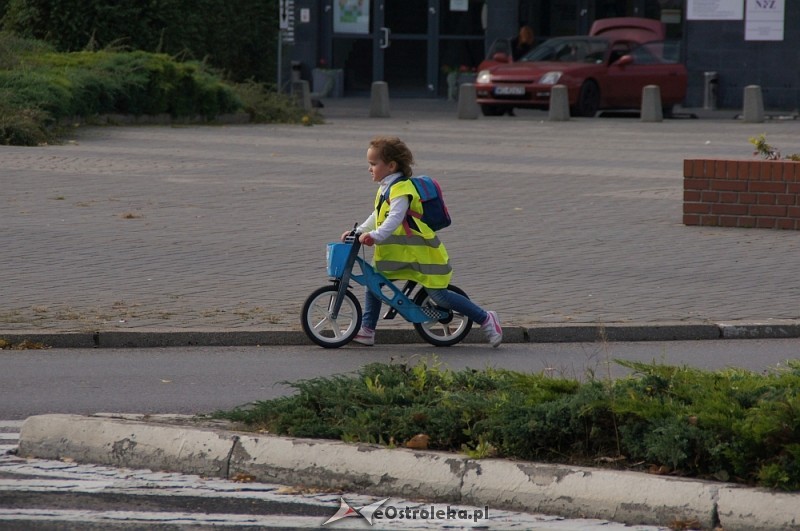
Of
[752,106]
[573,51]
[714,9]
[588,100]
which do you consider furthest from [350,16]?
[752,106]

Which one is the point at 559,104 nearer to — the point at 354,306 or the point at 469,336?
the point at 469,336

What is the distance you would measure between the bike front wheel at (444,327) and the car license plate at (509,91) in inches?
847

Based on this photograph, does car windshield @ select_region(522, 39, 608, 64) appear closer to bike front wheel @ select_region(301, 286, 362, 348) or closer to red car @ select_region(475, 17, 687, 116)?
red car @ select_region(475, 17, 687, 116)

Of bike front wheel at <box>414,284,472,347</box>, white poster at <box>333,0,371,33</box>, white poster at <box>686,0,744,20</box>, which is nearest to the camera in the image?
bike front wheel at <box>414,284,472,347</box>

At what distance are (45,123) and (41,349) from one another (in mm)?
13662

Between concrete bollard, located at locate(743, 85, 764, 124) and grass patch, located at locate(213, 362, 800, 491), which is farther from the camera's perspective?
concrete bollard, located at locate(743, 85, 764, 124)

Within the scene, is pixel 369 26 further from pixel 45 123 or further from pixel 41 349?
pixel 41 349

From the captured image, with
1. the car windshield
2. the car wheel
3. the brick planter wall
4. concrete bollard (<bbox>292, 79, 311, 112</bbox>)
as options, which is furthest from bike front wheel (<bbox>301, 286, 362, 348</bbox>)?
the car windshield

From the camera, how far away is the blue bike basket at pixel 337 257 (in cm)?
870

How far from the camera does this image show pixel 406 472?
5.42m

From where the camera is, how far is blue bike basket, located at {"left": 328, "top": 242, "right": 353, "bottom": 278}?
8.70 m

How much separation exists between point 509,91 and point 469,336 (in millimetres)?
21538

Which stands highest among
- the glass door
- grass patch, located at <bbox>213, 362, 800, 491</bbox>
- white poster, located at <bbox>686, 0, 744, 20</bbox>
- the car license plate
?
white poster, located at <bbox>686, 0, 744, 20</bbox>

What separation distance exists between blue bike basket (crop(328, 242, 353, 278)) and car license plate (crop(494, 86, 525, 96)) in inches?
858
